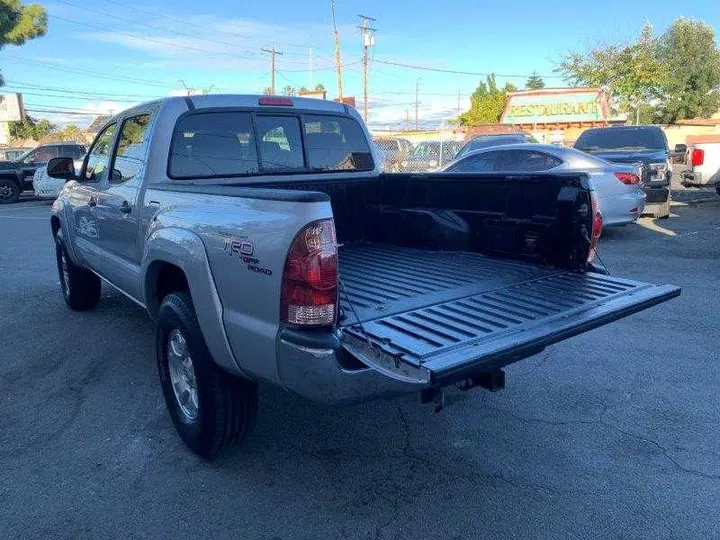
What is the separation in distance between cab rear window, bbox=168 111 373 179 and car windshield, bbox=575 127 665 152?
9.30 metres

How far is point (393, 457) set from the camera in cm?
354

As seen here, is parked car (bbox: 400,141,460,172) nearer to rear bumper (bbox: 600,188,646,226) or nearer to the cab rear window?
rear bumper (bbox: 600,188,646,226)

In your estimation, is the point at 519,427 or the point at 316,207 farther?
the point at 519,427

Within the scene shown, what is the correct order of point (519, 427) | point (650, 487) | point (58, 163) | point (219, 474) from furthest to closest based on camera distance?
point (58, 163), point (519, 427), point (219, 474), point (650, 487)

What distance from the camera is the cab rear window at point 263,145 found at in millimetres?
4281

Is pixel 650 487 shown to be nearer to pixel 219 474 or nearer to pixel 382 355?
pixel 382 355

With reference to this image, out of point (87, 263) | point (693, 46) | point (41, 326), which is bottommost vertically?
point (41, 326)

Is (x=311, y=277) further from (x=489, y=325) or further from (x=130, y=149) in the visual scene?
(x=130, y=149)

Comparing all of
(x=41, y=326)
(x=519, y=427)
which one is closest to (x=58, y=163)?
(x=41, y=326)

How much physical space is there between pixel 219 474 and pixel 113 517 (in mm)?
568

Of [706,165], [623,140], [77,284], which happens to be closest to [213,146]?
[77,284]

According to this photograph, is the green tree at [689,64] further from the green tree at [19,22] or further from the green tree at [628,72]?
the green tree at [19,22]

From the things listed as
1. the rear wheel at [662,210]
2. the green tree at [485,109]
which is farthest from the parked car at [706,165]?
the green tree at [485,109]

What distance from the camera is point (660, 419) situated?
391cm
